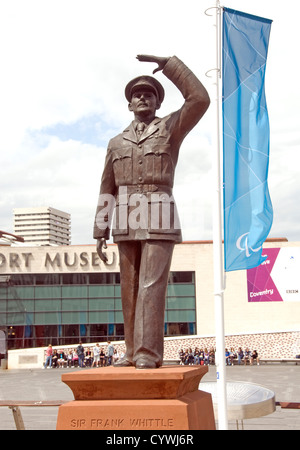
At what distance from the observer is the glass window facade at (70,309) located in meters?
35.7

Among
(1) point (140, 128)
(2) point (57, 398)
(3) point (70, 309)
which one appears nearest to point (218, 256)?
(1) point (140, 128)

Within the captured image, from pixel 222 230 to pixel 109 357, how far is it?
21.1 metres

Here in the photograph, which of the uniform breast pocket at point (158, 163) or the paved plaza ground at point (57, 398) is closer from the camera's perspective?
the uniform breast pocket at point (158, 163)

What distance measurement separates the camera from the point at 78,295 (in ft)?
119

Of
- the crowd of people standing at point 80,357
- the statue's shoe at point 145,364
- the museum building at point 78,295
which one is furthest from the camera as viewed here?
the museum building at point 78,295

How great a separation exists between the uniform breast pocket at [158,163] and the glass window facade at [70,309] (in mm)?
30959

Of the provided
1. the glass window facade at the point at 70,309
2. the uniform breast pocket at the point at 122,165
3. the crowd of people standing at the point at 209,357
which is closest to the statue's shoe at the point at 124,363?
the uniform breast pocket at the point at 122,165

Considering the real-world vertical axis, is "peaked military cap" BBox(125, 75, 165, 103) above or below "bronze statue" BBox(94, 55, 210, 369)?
above

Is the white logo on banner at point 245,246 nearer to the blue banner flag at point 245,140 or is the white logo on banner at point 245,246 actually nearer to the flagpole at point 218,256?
the blue banner flag at point 245,140

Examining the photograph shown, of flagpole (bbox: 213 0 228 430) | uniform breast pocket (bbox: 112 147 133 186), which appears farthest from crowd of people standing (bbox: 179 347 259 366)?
uniform breast pocket (bbox: 112 147 133 186)

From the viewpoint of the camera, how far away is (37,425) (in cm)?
948

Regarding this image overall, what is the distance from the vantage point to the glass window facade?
35719 mm

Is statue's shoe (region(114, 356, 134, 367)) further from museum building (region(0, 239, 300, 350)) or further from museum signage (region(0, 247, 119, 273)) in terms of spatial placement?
museum signage (region(0, 247, 119, 273))

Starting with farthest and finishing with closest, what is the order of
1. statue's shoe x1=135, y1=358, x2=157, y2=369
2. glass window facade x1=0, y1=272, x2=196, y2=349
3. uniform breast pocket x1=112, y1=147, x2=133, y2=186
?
glass window facade x1=0, y1=272, x2=196, y2=349
uniform breast pocket x1=112, y1=147, x2=133, y2=186
statue's shoe x1=135, y1=358, x2=157, y2=369
